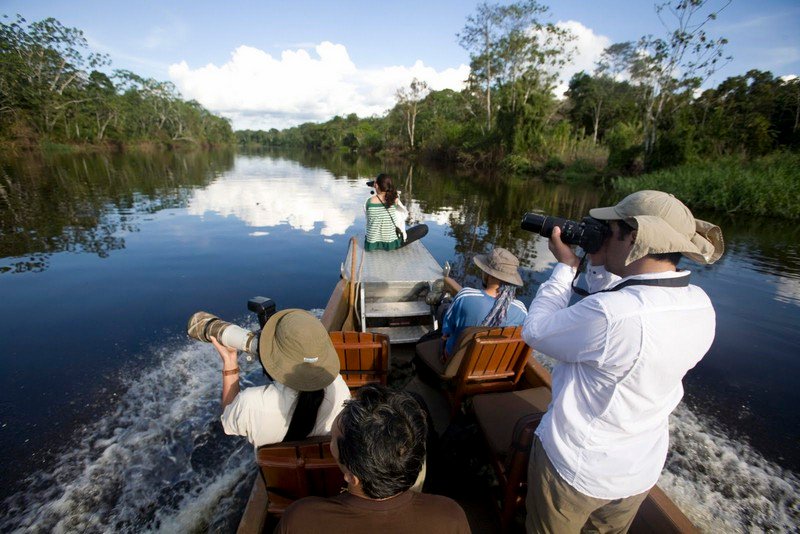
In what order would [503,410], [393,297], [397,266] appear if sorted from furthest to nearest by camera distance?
1. [397,266]
2. [393,297]
3. [503,410]

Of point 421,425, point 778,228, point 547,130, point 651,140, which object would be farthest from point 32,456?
point 547,130

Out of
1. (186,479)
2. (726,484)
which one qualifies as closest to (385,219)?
(186,479)

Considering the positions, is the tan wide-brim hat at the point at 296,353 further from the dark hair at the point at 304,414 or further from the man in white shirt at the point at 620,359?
the man in white shirt at the point at 620,359

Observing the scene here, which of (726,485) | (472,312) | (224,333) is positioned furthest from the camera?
(726,485)

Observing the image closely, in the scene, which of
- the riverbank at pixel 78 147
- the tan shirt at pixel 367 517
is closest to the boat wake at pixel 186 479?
the tan shirt at pixel 367 517

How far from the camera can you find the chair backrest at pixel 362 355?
8.66 ft

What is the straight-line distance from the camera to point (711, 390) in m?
A: 4.08

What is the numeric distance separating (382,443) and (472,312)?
1854 millimetres

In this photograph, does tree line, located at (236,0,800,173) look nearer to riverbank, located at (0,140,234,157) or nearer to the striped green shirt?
the striped green shirt

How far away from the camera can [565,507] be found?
4.59 ft

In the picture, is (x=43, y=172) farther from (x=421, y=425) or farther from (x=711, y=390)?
(x=711, y=390)

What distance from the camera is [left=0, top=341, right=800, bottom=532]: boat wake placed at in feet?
8.29

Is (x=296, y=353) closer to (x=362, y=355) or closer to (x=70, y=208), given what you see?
(x=362, y=355)

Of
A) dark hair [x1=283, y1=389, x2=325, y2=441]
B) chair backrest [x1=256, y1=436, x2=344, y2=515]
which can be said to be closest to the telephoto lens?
dark hair [x1=283, y1=389, x2=325, y2=441]
